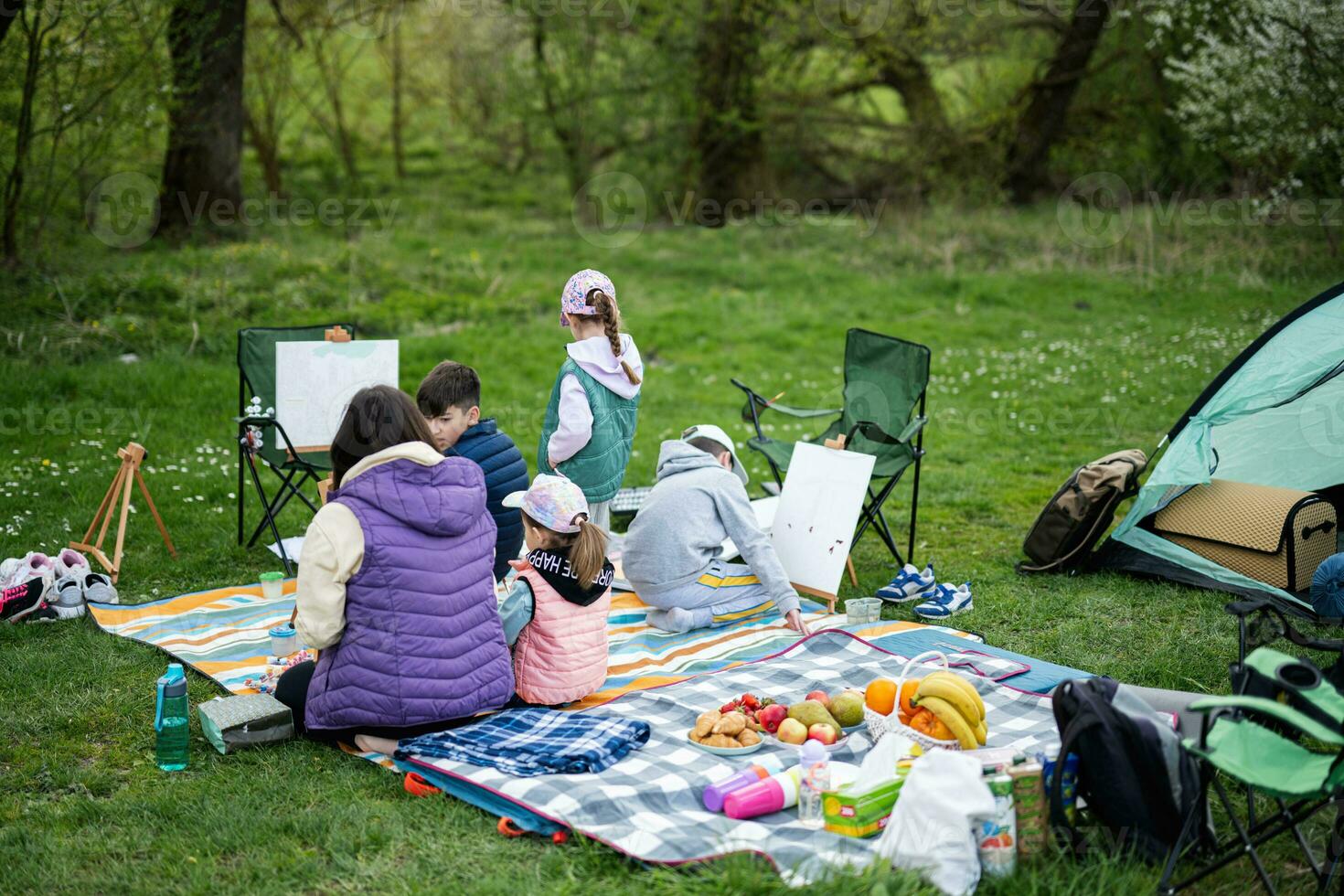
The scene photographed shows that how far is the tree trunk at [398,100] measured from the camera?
1479cm

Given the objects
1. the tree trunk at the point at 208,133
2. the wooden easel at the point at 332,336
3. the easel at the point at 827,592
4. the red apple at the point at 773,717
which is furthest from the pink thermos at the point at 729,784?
the tree trunk at the point at 208,133

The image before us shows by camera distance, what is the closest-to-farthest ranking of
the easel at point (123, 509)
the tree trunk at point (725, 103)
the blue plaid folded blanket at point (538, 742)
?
the blue plaid folded blanket at point (538, 742) → the easel at point (123, 509) → the tree trunk at point (725, 103)

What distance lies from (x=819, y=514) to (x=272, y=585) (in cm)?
227

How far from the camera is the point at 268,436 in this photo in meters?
5.42

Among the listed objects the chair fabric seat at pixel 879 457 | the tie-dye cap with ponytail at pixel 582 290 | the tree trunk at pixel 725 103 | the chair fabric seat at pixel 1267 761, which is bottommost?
the chair fabric seat at pixel 1267 761

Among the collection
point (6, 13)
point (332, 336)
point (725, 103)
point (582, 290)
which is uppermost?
point (725, 103)

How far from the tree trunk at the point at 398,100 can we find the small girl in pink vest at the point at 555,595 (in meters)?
12.4

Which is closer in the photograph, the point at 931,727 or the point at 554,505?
the point at 931,727


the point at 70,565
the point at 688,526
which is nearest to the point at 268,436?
the point at 70,565

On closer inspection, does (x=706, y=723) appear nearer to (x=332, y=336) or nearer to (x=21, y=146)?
(x=332, y=336)

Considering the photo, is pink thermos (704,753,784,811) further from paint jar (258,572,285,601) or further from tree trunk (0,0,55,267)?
tree trunk (0,0,55,267)

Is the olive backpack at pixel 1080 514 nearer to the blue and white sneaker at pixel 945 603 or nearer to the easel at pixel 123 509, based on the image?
the blue and white sneaker at pixel 945 603

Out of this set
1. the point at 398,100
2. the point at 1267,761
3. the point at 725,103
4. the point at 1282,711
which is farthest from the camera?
the point at 398,100

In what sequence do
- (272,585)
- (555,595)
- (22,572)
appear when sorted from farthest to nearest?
(272,585)
(22,572)
(555,595)
